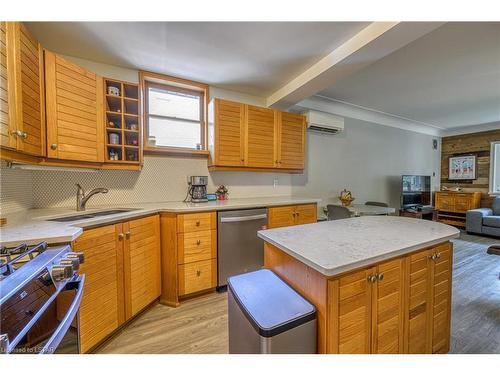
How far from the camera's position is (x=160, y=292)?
1.96 meters

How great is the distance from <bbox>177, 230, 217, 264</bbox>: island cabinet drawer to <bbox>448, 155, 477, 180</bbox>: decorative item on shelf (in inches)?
264

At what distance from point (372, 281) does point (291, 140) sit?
7.53 feet

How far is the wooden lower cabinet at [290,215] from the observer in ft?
7.79

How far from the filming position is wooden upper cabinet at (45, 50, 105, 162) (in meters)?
1.52

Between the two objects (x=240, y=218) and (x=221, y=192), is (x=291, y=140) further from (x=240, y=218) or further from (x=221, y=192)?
(x=240, y=218)

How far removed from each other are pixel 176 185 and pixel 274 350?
2123 mm

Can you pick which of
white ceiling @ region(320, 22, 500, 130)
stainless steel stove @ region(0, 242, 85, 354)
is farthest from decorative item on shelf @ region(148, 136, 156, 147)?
white ceiling @ region(320, 22, 500, 130)

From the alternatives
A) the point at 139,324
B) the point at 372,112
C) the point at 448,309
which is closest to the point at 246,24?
the point at 448,309

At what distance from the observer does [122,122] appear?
1998mm

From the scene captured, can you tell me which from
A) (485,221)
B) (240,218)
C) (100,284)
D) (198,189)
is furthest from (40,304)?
(485,221)

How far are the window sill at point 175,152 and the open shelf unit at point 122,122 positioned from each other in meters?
0.19

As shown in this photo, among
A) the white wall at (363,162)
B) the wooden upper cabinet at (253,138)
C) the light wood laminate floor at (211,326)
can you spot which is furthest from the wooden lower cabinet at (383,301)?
the white wall at (363,162)

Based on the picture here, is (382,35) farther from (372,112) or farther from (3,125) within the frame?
(372,112)

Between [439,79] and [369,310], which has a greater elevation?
[439,79]
